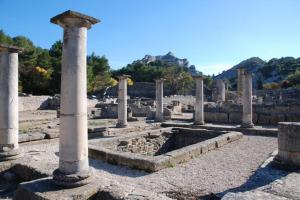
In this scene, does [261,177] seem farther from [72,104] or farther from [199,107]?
[199,107]

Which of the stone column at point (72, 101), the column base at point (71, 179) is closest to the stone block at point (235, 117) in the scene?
the stone column at point (72, 101)

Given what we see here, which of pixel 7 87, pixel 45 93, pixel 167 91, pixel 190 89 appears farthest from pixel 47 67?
pixel 7 87

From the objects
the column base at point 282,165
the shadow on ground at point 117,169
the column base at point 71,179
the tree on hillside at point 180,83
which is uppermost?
the tree on hillside at point 180,83

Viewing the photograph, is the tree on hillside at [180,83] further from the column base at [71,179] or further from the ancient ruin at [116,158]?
the column base at [71,179]

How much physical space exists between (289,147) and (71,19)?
6264 millimetres

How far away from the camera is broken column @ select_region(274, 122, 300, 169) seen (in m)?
7.46

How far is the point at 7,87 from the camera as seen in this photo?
7.57m

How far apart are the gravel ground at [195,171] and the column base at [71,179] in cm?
130

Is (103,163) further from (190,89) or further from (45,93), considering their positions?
(190,89)

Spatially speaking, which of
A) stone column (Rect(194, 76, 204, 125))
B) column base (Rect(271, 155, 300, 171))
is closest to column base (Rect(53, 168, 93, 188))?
column base (Rect(271, 155, 300, 171))

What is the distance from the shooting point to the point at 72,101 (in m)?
5.23

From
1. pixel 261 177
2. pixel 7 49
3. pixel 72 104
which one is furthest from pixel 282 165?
pixel 7 49

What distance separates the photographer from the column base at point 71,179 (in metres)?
5.04

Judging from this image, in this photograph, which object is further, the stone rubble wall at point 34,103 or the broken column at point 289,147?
the stone rubble wall at point 34,103
